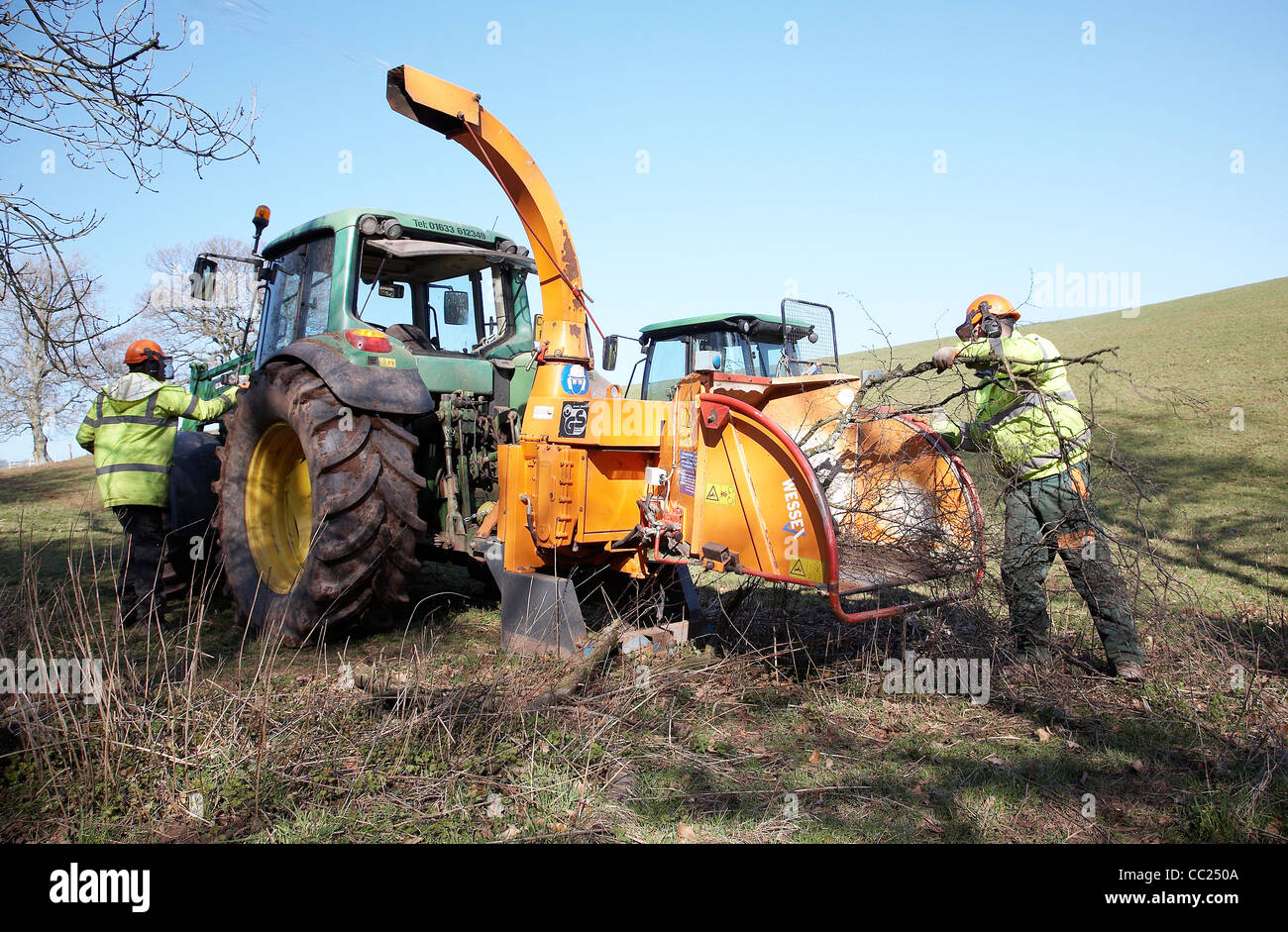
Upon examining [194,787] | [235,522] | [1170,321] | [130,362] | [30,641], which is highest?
[1170,321]

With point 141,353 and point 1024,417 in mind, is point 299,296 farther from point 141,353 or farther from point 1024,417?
point 1024,417

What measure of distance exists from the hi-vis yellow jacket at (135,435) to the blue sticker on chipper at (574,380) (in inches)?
103

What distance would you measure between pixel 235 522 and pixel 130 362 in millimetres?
1286

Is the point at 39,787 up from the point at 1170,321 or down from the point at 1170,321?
down

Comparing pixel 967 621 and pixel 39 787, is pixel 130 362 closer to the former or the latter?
pixel 39 787

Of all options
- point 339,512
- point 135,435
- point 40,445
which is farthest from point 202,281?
point 40,445

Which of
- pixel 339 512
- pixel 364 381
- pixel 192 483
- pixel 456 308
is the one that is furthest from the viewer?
pixel 192 483

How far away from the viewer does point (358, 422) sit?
13.1 ft

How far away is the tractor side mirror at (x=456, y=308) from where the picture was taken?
5.19 meters

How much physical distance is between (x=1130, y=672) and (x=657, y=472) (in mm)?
2437

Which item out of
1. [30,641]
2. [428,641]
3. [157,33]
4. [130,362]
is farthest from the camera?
[130,362]

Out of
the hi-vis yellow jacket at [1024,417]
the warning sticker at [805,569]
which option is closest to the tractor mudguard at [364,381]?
the warning sticker at [805,569]

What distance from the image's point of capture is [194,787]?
8.03 feet
